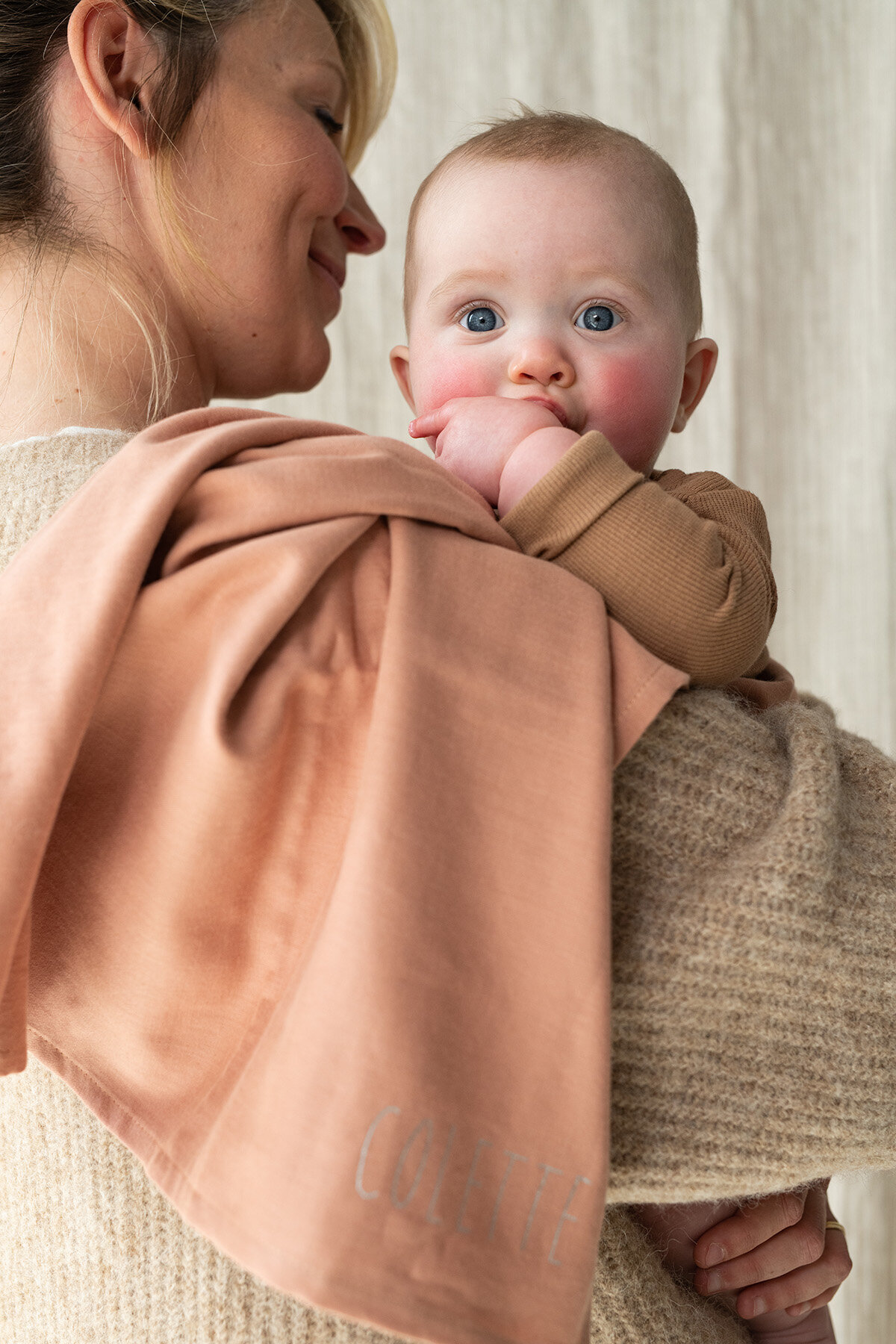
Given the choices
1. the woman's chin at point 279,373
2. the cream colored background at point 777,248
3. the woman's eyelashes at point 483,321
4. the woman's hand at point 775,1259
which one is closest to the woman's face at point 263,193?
the woman's chin at point 279,373

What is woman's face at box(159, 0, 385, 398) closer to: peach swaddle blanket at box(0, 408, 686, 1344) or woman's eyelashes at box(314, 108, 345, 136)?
woman's eyelashes at box(314, 108, 345, 136)

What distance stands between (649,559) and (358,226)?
A: 76 cm

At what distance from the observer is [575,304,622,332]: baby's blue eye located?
101 centimetres

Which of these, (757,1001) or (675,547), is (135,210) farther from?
(757,1001)

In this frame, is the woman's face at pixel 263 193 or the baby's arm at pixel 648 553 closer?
the baby's arm at pixel 648 553

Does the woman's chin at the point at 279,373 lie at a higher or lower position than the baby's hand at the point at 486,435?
lower

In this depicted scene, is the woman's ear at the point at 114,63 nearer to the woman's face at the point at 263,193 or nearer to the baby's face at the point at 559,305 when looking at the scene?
the woman's face at the point at 263,193

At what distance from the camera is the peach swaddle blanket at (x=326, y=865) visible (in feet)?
1.96

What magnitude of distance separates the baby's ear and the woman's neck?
0.28 metres

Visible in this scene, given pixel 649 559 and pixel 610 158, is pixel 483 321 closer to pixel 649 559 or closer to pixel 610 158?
pixel 610 158

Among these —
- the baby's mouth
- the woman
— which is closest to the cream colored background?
the woman

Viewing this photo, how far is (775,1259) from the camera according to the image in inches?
36.2

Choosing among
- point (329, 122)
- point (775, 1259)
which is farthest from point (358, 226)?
point (775, 1259)

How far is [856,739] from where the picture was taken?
2.91 feet
